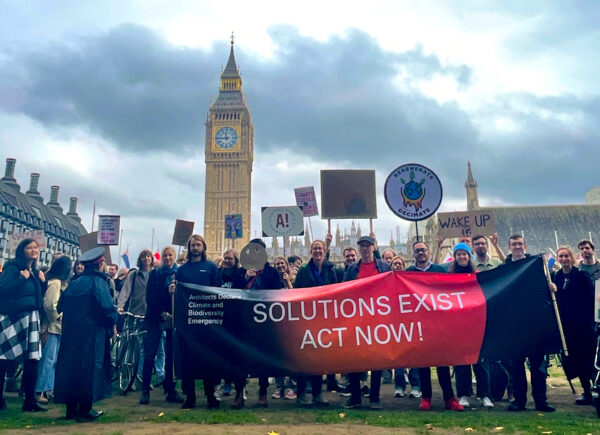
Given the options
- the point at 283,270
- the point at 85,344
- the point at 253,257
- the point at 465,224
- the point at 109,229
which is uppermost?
the point at 109,229

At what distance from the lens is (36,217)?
7006 centimetres

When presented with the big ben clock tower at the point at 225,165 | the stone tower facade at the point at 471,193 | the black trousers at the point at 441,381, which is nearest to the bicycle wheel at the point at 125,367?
the black trousers at the point at 441,381

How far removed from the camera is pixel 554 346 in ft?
19.5

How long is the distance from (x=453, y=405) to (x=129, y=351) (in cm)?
538

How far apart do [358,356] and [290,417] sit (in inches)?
43.4

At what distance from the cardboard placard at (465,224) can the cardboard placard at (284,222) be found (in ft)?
14.2

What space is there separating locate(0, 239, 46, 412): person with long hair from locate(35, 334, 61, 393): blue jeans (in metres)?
0.77

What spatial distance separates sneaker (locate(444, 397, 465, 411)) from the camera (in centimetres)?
607

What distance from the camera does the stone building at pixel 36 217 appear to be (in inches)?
2441

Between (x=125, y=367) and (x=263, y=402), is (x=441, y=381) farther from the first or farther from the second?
(x=125, y=367)

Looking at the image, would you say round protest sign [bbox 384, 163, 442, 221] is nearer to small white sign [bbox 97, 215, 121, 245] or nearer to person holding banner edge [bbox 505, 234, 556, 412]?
person holding banner edge [bbox 505, 234, 556, 412]

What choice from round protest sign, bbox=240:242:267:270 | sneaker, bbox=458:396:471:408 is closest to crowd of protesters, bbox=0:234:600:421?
sneaker, bbox=458:396:471:408

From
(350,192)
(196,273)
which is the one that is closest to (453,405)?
(196,273)

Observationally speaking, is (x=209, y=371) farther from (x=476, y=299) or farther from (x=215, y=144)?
(x=215, y=144)
